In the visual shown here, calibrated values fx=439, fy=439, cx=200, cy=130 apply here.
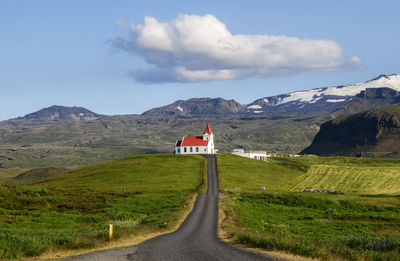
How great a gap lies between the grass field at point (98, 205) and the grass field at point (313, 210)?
28.0ft

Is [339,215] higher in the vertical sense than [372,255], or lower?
lower

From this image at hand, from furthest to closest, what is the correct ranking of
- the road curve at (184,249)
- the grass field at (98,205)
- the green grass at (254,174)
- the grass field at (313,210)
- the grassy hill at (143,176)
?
the green grass at (254,174) < the grassy hill at (143,176) < the grass field at (98,205) < the grass field at (313,210) < the road curve at (184,249)

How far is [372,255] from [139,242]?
50.8 feet

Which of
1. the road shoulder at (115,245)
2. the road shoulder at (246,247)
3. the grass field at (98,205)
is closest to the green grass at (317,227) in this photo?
the road shoulder at (246,247)

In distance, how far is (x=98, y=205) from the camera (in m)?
65.9

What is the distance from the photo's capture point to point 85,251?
2775cm

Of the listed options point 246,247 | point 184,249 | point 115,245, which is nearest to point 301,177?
point 246,247

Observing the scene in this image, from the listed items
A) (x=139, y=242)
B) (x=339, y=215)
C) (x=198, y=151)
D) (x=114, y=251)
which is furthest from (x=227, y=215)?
(x=198, y=151)

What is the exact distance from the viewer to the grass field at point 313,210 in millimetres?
28734

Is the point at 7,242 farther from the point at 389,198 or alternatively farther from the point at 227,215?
the point at 389,198

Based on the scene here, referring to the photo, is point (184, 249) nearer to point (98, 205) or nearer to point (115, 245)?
point (115, 245)

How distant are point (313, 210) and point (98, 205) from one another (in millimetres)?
31863

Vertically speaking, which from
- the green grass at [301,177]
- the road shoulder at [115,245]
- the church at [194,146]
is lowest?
the green grass at [301,177]

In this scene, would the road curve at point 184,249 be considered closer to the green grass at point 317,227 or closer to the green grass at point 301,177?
the green grass at point 317,227
